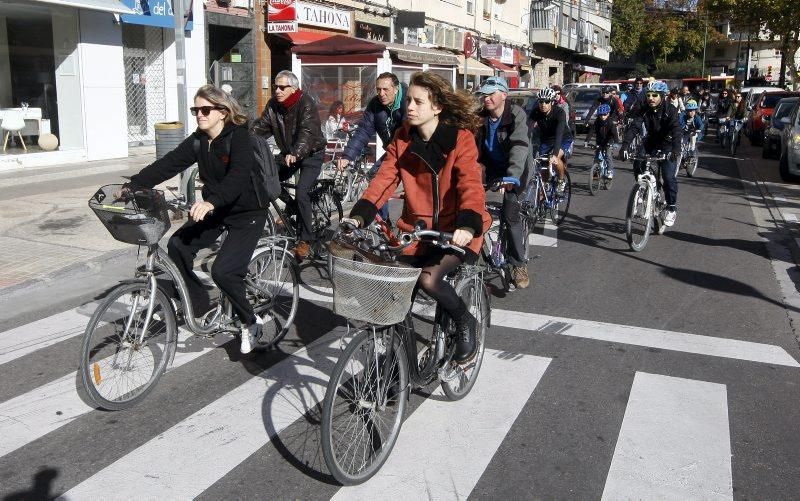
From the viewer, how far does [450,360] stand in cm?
455

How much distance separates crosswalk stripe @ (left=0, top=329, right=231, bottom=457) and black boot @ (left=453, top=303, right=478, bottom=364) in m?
2.21

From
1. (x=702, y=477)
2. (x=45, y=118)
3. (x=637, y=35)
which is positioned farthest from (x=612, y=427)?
(x=637, y=35)

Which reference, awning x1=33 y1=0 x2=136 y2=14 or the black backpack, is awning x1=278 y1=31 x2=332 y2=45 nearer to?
awning x1=33 y1=0 x2=136 y2=14

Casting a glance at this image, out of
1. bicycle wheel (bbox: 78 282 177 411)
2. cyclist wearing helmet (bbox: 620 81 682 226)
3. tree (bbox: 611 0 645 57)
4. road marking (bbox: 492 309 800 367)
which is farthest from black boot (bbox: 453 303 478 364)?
tree (bbox: 611 0 645 57)

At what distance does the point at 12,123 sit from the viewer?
1505 centimetres

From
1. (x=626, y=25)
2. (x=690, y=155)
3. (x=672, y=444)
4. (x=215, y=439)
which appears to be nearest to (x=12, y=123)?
(x=215, y=439)

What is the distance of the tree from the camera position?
67125mm

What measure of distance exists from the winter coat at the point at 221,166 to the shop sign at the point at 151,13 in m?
12.2

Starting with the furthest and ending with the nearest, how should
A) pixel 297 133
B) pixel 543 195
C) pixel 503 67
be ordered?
pixel 503 67
pixel 543 195
pixel 297 133

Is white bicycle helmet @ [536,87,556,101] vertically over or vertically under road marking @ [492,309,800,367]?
over

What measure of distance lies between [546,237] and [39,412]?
23.7ft

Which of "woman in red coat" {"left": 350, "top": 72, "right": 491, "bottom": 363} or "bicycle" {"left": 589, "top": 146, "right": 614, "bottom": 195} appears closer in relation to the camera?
"woman in red coat" {"left": 350, "top": 72, "right": 491, "bottom": 363}

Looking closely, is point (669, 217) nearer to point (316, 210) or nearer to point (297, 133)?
point (316, 210)

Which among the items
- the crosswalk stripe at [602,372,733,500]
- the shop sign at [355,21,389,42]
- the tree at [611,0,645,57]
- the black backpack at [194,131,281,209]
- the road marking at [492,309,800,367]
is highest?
the tree at [611,0,645,57]
